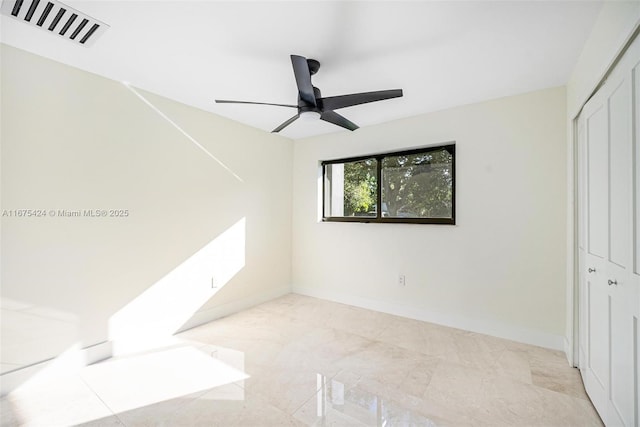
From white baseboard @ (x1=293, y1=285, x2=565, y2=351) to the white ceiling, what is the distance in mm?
2270

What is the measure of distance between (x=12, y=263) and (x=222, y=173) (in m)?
1.86

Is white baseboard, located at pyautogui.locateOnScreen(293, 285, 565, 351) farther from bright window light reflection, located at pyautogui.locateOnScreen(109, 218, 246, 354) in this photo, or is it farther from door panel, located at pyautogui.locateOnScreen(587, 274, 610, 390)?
bright window light reflection, located at pyautogui.locateOnScreen(109, 218, 246, 354)

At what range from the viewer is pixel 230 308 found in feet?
11.0

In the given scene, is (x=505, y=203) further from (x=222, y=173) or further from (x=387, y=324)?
(x=222, y=173)

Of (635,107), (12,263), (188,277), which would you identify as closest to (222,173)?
(188,277)

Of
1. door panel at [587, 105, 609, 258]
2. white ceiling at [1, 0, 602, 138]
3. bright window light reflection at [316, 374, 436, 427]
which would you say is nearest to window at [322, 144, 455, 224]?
white ceiling at [1, 0, 602, 138]

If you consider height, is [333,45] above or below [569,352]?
above

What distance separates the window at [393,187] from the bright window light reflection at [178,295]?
1442 millimetres

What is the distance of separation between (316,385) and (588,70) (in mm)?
2825

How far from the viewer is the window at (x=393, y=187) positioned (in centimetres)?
317

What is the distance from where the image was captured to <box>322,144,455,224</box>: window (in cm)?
317

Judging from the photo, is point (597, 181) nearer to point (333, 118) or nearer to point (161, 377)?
point (333, 118)

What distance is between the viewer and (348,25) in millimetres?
1709

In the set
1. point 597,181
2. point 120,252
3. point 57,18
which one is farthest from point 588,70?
point 120,252
